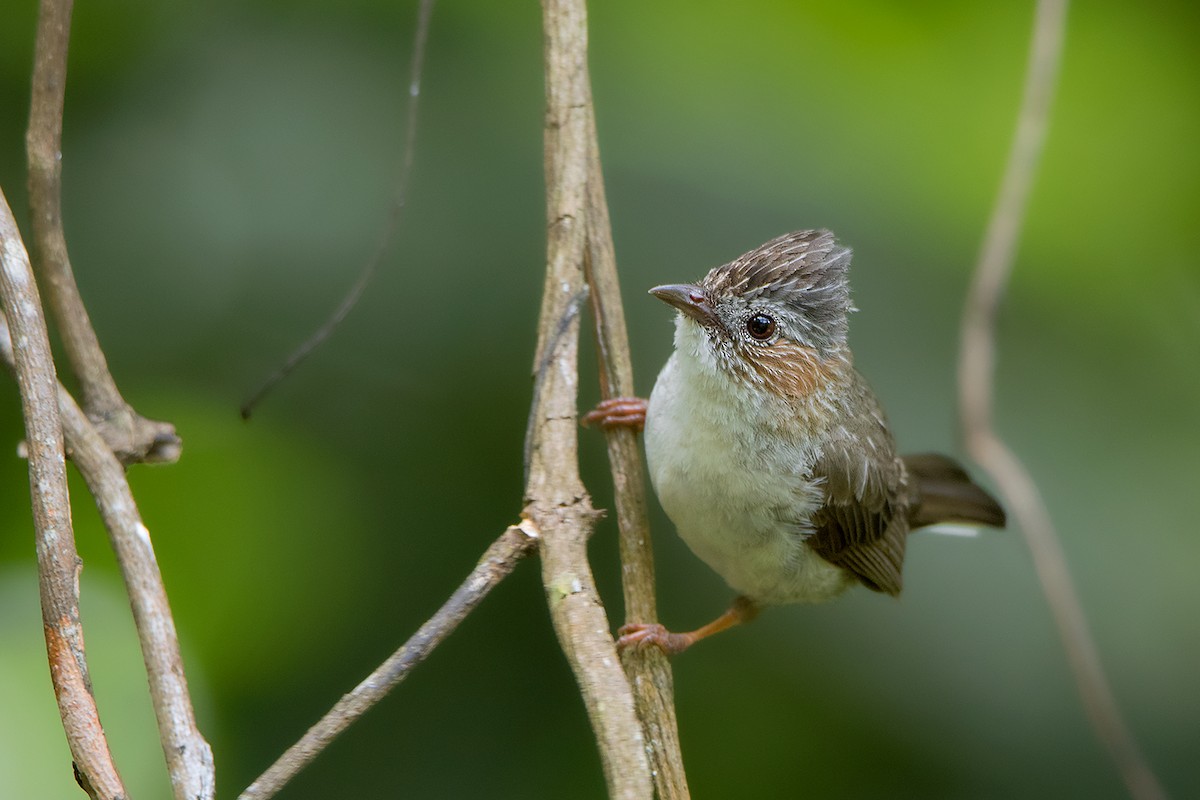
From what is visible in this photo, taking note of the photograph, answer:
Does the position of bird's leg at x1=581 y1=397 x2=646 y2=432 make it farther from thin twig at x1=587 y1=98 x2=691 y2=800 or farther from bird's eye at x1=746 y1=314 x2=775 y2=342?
bird's eye at x1=746 y1=314 x2=775 y2=342

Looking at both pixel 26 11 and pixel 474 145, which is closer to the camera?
pixel 26 11

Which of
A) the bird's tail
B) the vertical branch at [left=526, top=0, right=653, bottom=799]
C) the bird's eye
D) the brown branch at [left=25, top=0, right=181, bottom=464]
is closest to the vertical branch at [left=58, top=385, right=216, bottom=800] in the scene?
the brown branch at [left=25, top=0, right=181, bottom=464]

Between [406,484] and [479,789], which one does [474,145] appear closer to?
[406,484]

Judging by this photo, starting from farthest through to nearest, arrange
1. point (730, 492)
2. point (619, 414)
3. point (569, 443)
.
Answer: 1. point (730, 492)
2. point (619, 414)
3. point (569, 443)

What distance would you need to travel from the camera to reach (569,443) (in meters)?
2.73

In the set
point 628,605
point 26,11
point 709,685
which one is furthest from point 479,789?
point 26,11

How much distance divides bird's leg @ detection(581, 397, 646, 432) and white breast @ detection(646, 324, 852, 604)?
5 cm

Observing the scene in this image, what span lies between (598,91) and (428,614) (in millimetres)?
2046

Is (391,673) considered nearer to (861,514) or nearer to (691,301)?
(691,301)

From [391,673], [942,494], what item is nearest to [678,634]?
[942,494]

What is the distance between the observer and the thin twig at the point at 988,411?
3.60 metres

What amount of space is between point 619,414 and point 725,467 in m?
0.38

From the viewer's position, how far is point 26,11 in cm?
385

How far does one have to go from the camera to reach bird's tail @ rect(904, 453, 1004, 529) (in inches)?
174
